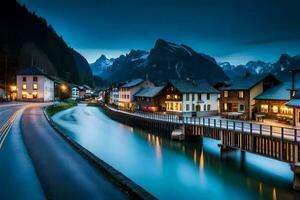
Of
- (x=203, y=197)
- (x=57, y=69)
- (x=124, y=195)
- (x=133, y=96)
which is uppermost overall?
(x=57, y=69)

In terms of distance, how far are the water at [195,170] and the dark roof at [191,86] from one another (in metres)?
23.3

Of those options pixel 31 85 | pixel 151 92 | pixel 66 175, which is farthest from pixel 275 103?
pixel 31 85

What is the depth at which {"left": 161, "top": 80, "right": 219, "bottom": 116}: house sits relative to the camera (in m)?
66.6

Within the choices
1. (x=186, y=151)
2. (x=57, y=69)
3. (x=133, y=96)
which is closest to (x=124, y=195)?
(x=186, y=151)

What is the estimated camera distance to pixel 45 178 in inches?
711

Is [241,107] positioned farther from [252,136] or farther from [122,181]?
[122,181]

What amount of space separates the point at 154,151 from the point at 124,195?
24.9 metres

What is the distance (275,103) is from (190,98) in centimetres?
2257

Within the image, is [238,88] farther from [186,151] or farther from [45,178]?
[45,178]

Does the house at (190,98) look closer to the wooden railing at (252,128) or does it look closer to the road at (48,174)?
the wooden railing at (252,128)

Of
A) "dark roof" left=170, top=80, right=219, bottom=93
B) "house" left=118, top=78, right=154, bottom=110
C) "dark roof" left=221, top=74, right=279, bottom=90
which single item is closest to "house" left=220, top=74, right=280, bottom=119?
"dark roof" left=221, top=74, right=279, bottom=90

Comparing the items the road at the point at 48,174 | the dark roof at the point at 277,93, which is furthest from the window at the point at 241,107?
the road at the point at 48,174

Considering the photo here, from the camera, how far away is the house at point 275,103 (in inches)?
1759

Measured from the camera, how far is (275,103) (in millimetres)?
47844
